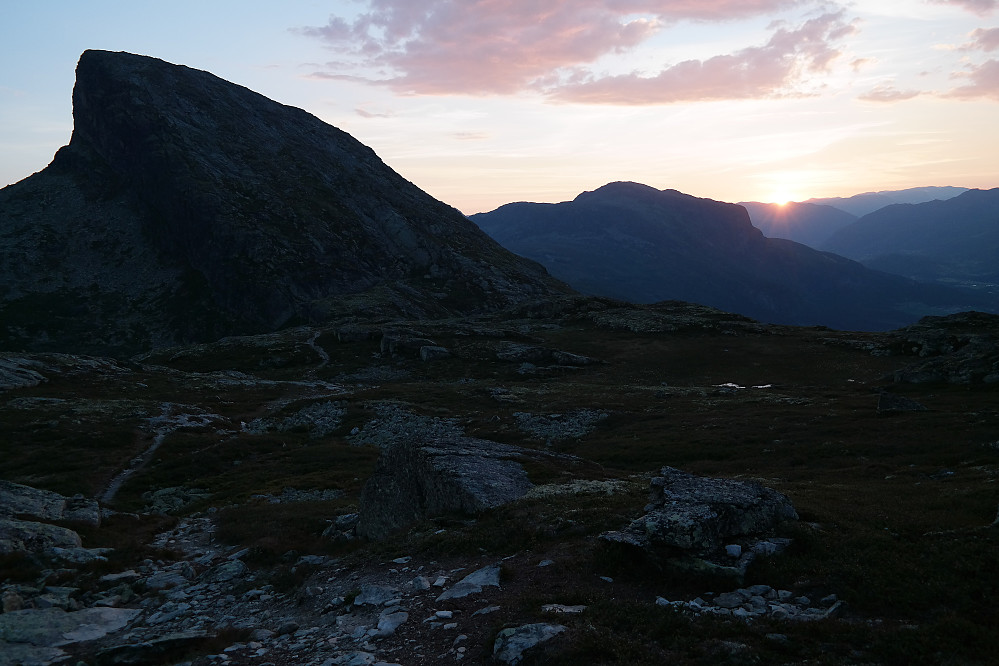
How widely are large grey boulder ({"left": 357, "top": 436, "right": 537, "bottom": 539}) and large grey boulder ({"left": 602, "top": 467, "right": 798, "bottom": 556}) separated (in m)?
7.73

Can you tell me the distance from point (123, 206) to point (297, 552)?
706ft

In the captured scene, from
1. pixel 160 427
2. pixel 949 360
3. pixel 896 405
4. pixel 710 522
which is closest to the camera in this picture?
pixel 710 522

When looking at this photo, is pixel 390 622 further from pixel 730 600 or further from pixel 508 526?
pixel 730 600

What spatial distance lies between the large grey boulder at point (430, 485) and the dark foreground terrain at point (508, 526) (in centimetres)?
97

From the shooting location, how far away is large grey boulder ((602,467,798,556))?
1759 centimetres

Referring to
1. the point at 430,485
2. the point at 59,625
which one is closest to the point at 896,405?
the point at 430,485

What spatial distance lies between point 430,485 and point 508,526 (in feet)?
17.0

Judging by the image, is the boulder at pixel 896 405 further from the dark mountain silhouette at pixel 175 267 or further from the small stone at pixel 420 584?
the dark mountain silhouette at pixel 175 267

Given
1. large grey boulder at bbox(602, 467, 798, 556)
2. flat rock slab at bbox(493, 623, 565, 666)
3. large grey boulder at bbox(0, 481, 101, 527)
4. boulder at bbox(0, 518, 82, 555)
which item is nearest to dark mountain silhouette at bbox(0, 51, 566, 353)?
large grey boulder at bbox(0, 481, 101, 527)

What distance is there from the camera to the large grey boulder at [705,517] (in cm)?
1759

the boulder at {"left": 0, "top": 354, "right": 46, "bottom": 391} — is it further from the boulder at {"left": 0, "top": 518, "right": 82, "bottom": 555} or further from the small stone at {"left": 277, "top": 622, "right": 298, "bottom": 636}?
the small stone at {"left": 277, "top": 622, "right": 298, "bottom": 636}

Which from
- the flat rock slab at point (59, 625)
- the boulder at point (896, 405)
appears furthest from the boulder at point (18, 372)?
the boulder at point (896, 405)

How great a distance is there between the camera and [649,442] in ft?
160

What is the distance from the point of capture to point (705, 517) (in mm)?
18109
